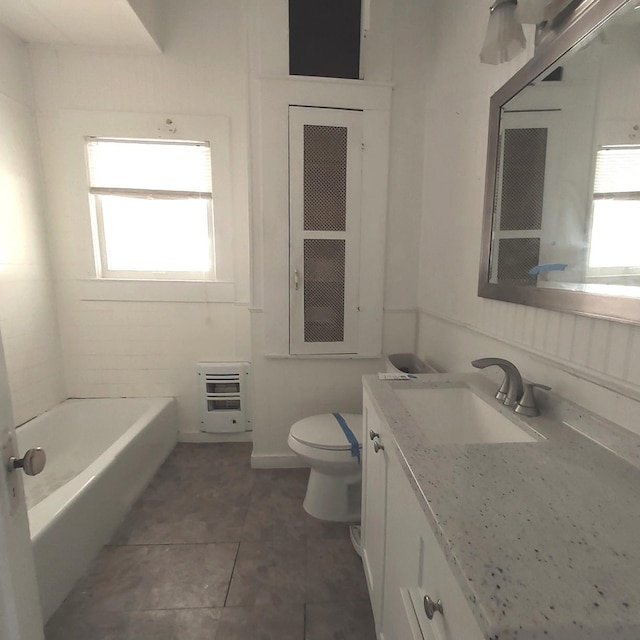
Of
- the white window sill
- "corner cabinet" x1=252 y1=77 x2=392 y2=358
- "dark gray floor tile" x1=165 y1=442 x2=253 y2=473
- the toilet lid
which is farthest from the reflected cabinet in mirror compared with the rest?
"dark gray floor tile" x1=165 y1=442 x2=253 y2=473

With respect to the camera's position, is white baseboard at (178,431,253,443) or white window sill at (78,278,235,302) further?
white baseboard at (178,431,253,443)

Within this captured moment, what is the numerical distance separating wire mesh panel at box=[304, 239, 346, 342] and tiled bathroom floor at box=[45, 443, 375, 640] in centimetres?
95

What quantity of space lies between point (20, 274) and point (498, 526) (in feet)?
8.52

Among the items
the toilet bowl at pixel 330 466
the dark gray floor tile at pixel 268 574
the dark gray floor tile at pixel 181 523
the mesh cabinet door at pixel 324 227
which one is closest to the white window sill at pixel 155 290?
the mesh cabinet door at pixel 324 227

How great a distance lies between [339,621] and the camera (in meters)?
1.15

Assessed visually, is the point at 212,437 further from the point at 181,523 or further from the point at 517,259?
the point at 517,259

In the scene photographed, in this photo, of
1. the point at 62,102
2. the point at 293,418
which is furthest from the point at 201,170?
the point at 293,418

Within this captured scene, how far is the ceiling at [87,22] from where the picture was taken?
1.65 meters

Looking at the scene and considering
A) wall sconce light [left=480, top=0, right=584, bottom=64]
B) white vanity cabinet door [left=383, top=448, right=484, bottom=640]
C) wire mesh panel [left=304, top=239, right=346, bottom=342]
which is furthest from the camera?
wire mesh panel [left=304, top=239, right=346, bottom=342]

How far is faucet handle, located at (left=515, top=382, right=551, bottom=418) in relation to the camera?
0.87 m

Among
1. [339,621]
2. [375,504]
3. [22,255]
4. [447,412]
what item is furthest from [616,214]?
[22,255]

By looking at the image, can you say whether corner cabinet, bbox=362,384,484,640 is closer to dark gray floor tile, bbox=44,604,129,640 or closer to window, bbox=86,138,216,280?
dark gray floor tile, bbox=44,604,129,640

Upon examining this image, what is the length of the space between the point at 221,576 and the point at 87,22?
9.55 feet

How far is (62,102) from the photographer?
79.9 inches
